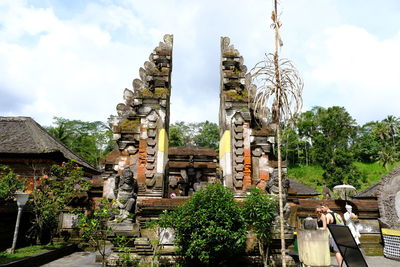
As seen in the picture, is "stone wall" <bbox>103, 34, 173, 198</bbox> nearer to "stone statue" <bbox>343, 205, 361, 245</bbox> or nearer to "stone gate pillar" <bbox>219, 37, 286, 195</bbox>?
"stone gate pillar" <bbox>219, 37, 286, 195</bbox>

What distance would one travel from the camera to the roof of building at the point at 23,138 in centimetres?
1636

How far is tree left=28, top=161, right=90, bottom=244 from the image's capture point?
31.1 ft

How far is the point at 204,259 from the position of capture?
555 cm

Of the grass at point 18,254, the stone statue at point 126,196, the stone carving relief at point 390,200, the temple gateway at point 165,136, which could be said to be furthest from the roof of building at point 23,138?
the stone carving relief at point 390,200

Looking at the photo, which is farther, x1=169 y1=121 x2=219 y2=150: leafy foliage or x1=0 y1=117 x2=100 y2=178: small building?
x1=169 y1=121 x2=219 y2=150: leafy foliage

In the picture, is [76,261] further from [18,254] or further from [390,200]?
[390,200]

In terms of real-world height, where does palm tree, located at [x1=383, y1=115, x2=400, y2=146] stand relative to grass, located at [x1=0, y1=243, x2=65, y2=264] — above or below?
above

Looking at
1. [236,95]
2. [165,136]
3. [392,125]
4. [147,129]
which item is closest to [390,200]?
[236,95]

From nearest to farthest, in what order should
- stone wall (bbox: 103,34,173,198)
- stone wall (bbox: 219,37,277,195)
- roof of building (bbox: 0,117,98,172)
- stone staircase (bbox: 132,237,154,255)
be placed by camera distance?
stone staircase (bbox: 132,237,154,255) → stone wall (bbox: 103,34,173,198) → stone wall (bbox: 219,37,277,195) → roof of building (bbox: 0,117,98,172)

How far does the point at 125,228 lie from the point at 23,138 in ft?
47.6

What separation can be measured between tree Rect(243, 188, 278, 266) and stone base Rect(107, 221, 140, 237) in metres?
2.59

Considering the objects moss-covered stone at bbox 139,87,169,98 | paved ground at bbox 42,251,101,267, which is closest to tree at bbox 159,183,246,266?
paved ground at bbox 42,251,101,267

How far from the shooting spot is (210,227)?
5.48 metres

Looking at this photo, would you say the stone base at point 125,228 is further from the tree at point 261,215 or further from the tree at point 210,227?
the tree at point 261,215
